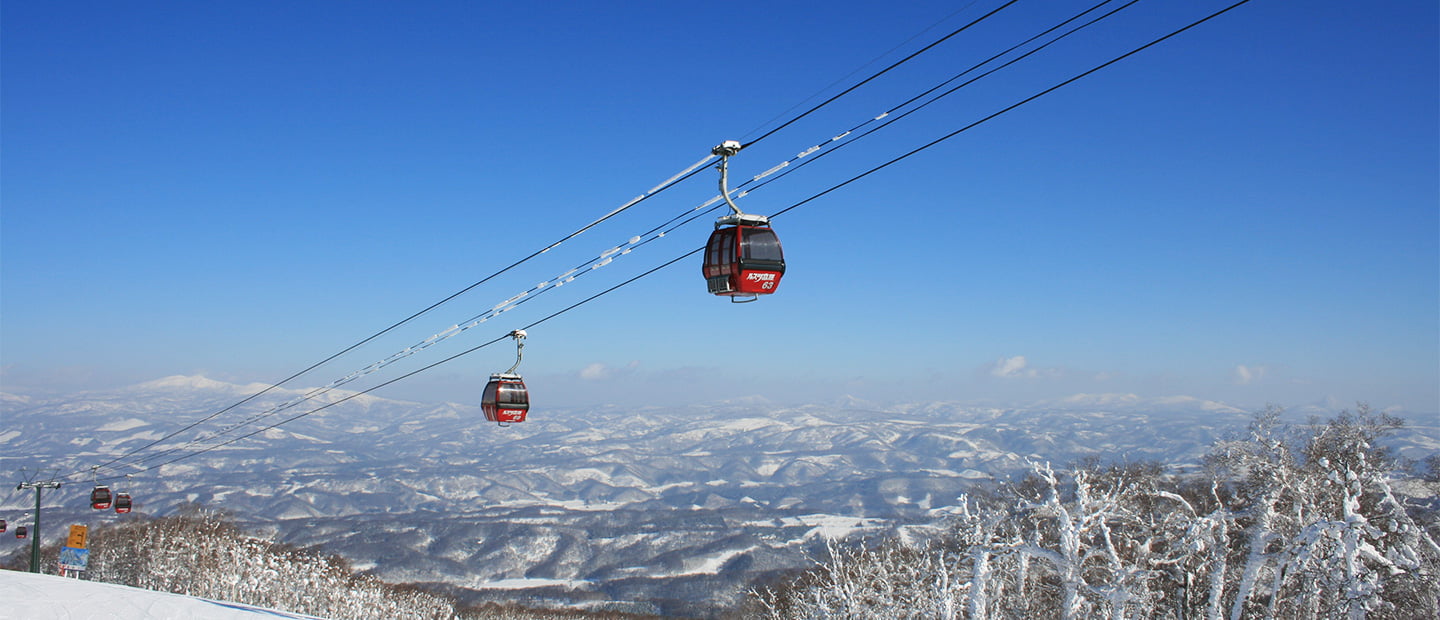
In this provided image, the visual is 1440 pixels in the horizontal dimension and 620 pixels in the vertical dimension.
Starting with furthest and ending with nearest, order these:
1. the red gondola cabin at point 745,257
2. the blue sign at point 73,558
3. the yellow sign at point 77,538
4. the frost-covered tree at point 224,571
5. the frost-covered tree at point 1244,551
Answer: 1. the frost-covered tree at point 224,571
2. the yellow sign at point 77,538
3. the blue sign at point 73,558
4. the frost-covered tree at point 1244,551
5. the red gondola cabin at point 745,257

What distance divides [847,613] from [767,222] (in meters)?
23.0

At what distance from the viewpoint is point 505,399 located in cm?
1859

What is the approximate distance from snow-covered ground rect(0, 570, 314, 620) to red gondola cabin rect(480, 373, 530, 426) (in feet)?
33.5

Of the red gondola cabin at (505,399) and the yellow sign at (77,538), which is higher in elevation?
the red gondola cabin at (505,399)

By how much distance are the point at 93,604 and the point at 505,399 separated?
12.5 meters

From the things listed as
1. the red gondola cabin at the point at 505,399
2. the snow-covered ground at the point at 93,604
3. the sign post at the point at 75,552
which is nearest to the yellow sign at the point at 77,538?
the sign post at the point at 75,552

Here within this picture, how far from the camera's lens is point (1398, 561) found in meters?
18.3

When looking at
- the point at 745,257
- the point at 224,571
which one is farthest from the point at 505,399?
the point at 224,571

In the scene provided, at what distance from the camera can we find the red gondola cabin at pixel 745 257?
1018 centimetres

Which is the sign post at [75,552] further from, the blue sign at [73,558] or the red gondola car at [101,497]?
the red gondola car at [101,497]

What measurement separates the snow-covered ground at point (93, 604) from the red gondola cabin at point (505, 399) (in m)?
10.2

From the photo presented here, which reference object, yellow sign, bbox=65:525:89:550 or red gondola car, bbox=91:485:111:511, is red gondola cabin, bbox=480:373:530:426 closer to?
red gondola car, bbox=91:485:111:511

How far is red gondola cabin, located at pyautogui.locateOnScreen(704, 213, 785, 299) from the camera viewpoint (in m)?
10.2

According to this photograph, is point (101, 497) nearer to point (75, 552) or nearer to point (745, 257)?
point (75, 552)
